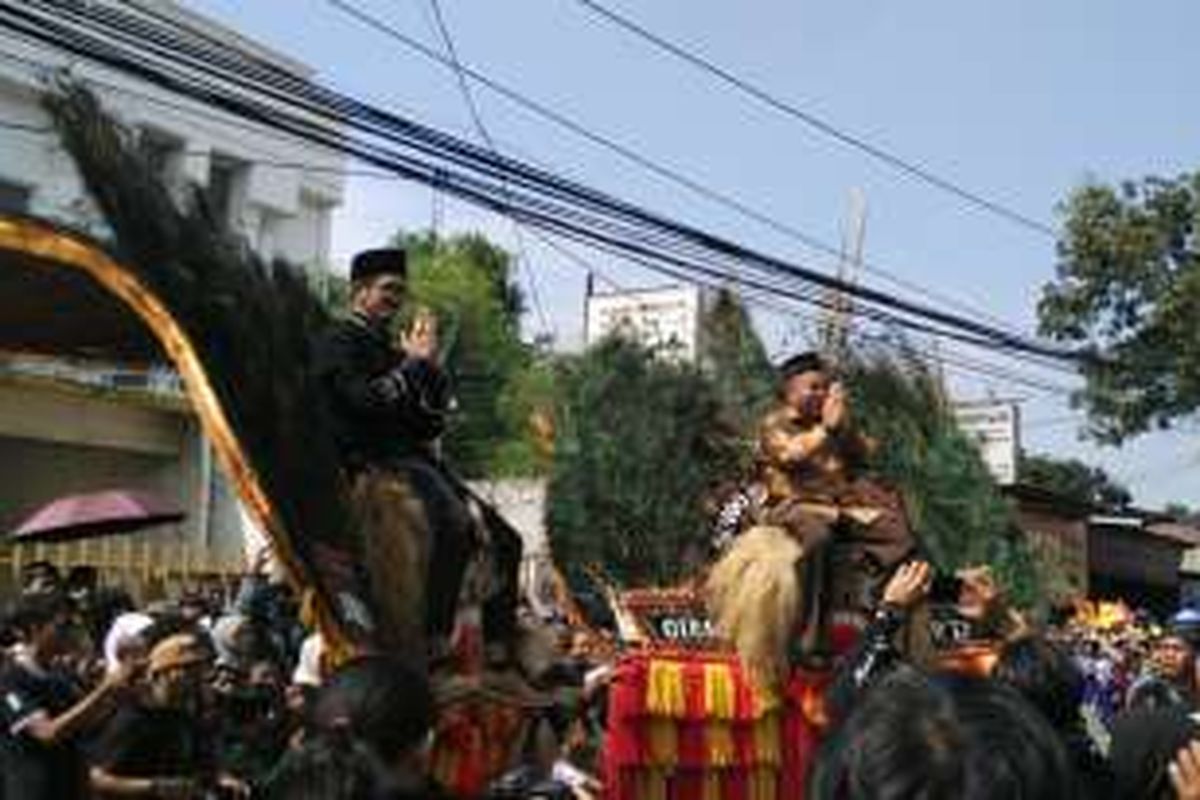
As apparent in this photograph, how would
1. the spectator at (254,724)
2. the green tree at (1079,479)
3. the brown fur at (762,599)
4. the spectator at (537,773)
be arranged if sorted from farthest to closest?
1. the green tree at (1079,479)
2. the spectator at (254,724)
3. the brown fur at (762,599)
4. the spectator at (537,773)

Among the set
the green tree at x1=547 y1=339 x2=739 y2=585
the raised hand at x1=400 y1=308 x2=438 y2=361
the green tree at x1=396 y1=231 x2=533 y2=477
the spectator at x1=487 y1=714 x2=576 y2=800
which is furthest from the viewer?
the green tree at x1=396 y1=231 x2=533 y2=477

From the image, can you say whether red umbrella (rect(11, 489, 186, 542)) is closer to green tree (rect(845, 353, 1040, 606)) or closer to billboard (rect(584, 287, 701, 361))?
green tree (rect(845, 353, 1040, 606))

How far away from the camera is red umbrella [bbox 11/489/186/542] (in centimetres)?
1080

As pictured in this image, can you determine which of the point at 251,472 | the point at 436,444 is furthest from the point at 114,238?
the point at 436,444

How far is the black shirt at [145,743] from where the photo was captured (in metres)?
7.03

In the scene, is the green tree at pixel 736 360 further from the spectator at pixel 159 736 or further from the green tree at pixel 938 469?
the spectator at pixel 159 736

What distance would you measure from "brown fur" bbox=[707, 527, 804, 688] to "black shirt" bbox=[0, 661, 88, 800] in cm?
227

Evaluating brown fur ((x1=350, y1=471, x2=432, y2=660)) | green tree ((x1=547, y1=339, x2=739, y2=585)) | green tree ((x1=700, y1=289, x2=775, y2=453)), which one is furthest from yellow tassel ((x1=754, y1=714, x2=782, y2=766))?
green tree ((x1=547, y1=339, x2=739, y2=585))

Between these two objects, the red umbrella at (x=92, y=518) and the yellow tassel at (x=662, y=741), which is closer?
the yellow tassel at (x=662, y=741)

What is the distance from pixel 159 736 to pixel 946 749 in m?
5.35

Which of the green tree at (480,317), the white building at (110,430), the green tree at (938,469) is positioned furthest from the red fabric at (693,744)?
the green tree at (480,317)

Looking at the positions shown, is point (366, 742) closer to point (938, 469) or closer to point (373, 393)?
point (373, 393)

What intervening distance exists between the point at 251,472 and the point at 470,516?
895 mm

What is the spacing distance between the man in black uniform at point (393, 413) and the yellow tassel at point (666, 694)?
1121 mm
